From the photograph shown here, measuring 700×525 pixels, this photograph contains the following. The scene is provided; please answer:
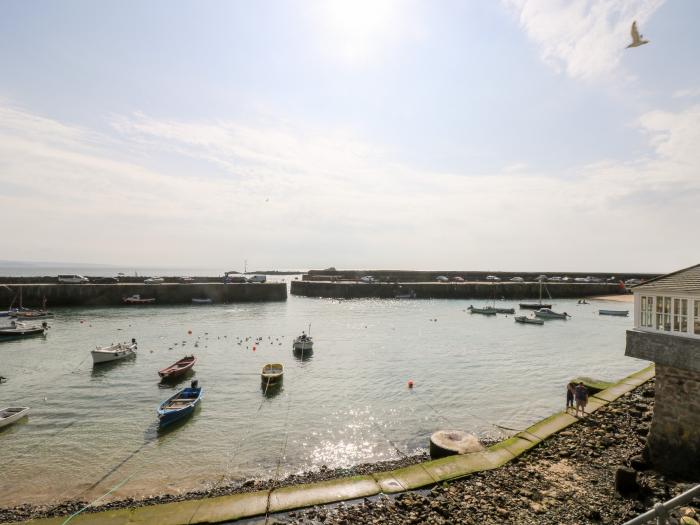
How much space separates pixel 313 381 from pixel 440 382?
8.23 m

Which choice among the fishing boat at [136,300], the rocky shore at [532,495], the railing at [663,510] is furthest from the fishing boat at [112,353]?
the fishing boat at [136,300]

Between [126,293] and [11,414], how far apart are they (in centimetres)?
4990

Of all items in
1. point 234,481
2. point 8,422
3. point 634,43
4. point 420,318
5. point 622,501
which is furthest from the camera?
point 420,318

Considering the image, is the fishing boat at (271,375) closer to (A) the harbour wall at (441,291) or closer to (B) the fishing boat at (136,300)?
(B) the fishing boat at (136,300)

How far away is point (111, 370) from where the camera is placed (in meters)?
27.9

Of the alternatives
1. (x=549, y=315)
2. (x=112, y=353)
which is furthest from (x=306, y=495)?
(x=549, y=315)

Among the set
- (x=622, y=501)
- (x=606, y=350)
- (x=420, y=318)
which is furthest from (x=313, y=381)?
(x=420, y=318)

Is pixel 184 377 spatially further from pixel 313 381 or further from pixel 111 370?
pixel 313 381

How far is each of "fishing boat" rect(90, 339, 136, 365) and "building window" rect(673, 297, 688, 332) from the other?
108 feet

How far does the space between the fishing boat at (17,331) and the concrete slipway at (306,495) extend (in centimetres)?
3745

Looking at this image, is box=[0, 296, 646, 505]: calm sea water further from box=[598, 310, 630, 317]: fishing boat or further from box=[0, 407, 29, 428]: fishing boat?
box=[598, 310, 630, 317]: fishing boat

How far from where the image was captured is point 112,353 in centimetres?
2950

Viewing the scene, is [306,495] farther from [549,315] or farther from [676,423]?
[549,315]

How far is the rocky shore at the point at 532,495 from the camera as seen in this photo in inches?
389
